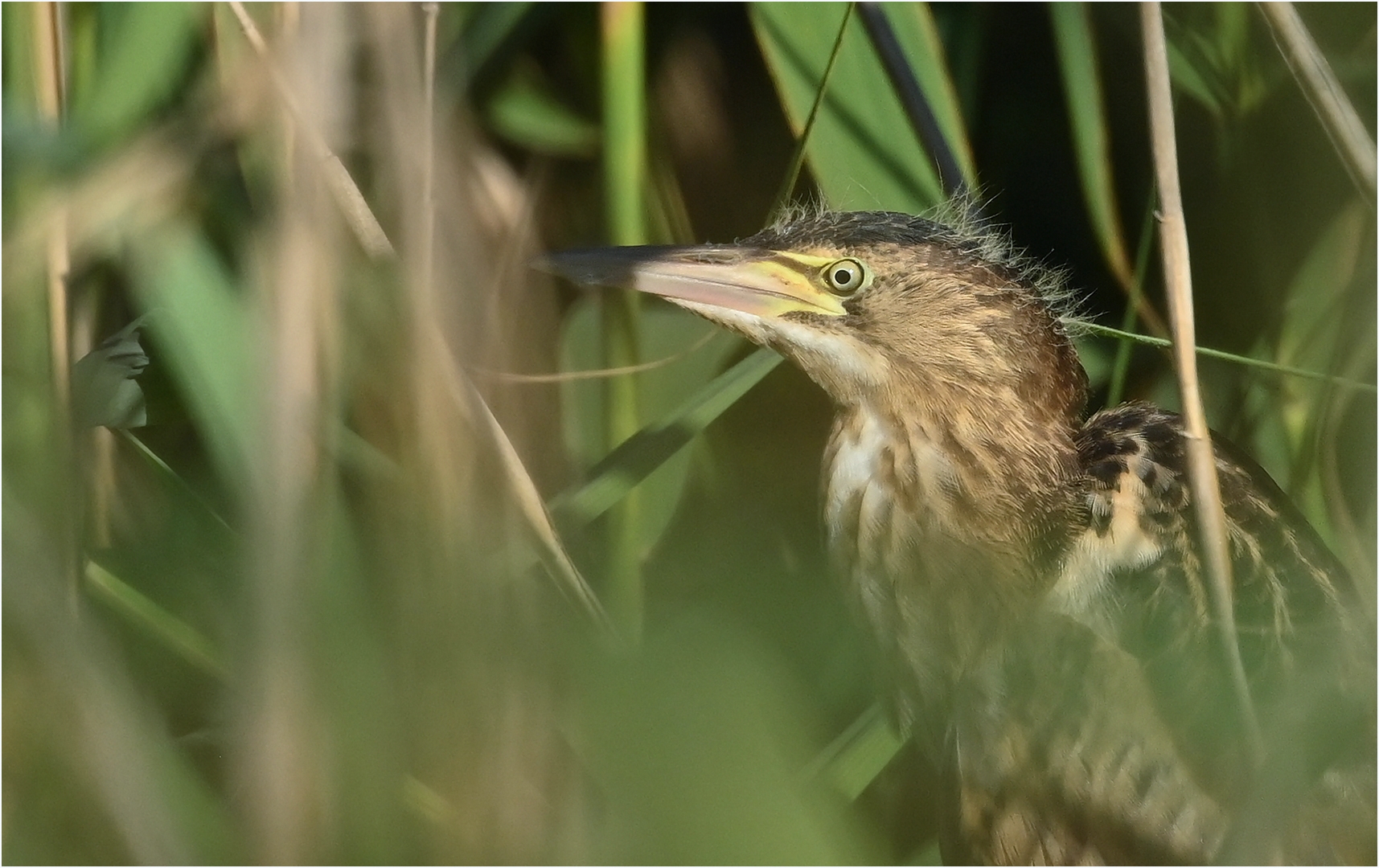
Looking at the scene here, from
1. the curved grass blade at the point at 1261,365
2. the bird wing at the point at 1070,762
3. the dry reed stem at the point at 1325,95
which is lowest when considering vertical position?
the bird wing at the point at 1070,762

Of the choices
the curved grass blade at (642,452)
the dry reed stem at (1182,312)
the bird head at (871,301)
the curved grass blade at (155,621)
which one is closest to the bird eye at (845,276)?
the bird head at (871,301)

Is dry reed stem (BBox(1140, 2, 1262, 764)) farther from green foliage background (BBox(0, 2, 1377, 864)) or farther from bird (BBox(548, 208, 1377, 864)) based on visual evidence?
green foliage background (BBox(0, 2, 1377, 864))

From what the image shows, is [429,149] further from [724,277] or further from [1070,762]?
[1070,762]

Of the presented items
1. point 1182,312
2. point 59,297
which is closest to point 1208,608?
point 1182,312

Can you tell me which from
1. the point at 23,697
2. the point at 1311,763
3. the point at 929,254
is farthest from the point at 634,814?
the point at 23,697

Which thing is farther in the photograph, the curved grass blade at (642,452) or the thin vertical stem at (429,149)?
the curved grass blade at (642,452)

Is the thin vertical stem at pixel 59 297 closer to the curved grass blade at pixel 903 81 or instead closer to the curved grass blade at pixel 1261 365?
the curved grass blade at pixel 903 81

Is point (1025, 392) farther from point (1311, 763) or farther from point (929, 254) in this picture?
point (1311, 763)
